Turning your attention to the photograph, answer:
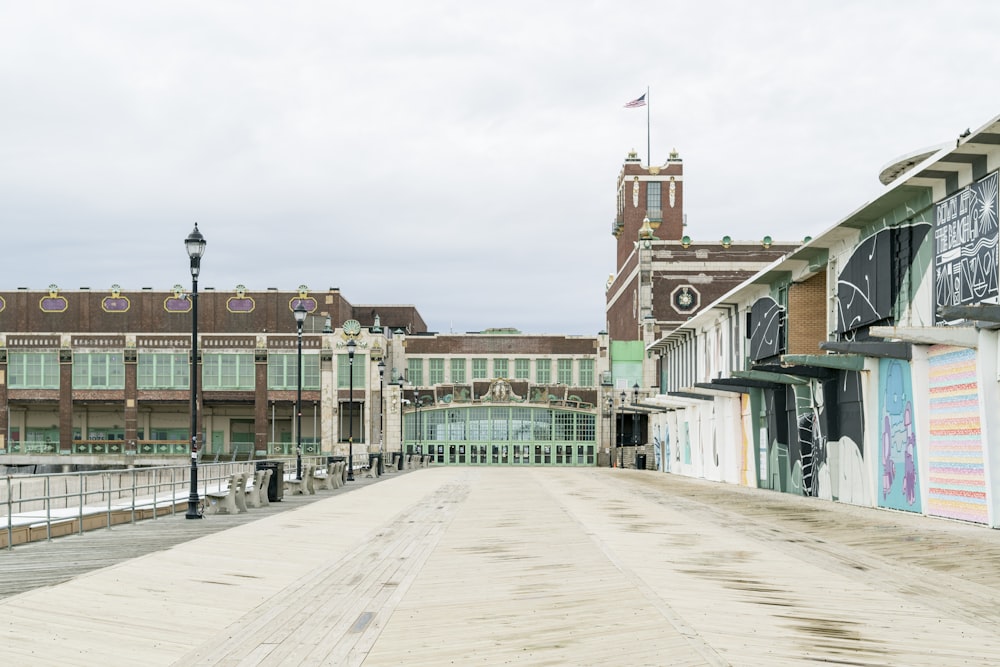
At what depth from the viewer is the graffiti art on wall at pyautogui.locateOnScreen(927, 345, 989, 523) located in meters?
23.9

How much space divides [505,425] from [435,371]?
8369 mm

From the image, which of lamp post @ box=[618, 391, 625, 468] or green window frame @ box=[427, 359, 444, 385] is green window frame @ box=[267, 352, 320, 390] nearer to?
green window frame @ box=[427, 359, 444, 385]

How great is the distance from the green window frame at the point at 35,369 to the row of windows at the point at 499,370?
28681mm

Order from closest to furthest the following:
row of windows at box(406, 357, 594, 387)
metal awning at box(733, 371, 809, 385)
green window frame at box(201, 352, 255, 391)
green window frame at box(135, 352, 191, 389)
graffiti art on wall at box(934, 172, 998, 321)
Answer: graffiti art on wall at box(934, 172, 998, 321), metal awning at box(733, 371, 809, 385), green window frame at box(135, 352, 191, 389), green window frame at box(201, 352, 255, 391), row of windows at box(406, 357, 594, 387)

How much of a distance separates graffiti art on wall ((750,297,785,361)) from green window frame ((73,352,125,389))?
62.9m

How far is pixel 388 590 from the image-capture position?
13297mm

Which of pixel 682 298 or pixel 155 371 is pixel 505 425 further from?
pixel 155 371

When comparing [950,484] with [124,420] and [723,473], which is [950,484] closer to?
[723,473]

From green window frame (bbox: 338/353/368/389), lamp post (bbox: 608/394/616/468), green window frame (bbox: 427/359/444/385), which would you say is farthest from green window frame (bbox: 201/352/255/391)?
lamp post (bbox: 608/394/616/468)

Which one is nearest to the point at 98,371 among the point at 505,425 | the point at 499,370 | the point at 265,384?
the point at 265,384

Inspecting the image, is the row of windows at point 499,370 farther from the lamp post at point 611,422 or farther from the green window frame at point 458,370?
the lamp post at point 611,422

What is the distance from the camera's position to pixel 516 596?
12.6 m

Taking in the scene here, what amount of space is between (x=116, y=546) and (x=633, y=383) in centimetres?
8202

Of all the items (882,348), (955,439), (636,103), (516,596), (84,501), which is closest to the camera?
(516,596)
